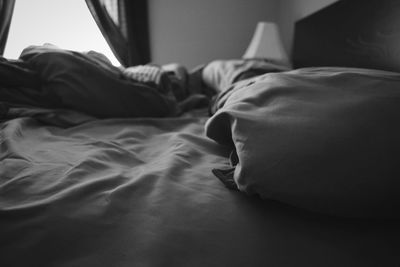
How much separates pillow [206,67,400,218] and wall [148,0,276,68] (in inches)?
78.6

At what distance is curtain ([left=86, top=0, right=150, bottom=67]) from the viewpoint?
1.84 metres

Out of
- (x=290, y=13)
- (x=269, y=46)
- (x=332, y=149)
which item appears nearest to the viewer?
(x=332, y=149)

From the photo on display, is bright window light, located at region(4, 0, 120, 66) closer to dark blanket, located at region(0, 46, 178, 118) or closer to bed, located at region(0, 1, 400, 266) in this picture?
dark blanket, located at region(0, 46, 178, 118)

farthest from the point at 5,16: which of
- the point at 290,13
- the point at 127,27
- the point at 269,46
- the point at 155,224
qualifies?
the point at 290,13

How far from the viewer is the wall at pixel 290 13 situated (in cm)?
165

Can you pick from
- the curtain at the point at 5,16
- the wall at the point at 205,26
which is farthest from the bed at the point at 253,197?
the wall at the point at 205,26

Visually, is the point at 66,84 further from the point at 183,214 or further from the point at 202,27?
the point at 202,27

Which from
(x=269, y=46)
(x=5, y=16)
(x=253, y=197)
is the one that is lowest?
(x=253, y=197)

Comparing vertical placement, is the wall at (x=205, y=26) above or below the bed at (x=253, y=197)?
above

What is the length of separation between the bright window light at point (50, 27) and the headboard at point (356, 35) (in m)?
0.97

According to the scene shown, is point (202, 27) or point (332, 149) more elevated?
point (202, 27)

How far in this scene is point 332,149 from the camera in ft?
1.04

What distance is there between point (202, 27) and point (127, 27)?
65 cm

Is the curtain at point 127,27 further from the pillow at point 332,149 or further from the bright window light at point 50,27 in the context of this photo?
the pillow at point 332,149
